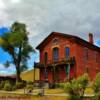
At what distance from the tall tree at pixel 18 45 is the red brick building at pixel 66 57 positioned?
2.81 meters

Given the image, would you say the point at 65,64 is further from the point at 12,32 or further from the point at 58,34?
the point at 12,32

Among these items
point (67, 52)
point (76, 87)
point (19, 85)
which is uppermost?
point (67, 52)

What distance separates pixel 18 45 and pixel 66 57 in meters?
10.8

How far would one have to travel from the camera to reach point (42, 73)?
66062 millimetres

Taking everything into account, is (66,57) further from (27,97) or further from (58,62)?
(27,97)

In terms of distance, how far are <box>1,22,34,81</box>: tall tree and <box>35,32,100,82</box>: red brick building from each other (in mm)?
2810

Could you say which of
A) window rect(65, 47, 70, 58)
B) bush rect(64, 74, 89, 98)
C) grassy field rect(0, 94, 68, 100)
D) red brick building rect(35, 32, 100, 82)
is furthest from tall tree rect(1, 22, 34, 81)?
bush rect(64, 74, 89, 98)

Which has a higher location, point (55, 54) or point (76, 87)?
point (55, 54)

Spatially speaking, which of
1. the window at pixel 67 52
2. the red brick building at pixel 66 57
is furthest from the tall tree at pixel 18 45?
the window at pixel 67 52

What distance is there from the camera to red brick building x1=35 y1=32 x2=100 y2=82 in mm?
59250

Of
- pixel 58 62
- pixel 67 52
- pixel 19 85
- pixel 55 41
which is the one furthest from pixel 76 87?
pixel 55 41

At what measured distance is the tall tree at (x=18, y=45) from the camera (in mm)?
66250

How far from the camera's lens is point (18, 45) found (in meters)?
66.6

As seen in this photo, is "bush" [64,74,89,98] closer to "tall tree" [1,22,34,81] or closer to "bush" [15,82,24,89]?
"bush" [15,82,24,89]
